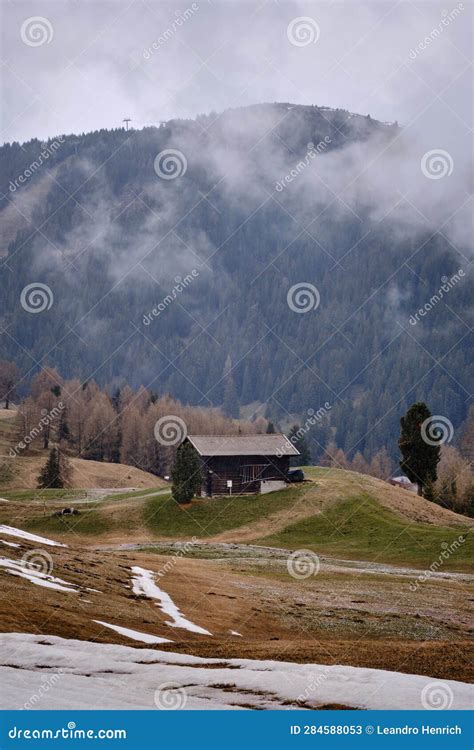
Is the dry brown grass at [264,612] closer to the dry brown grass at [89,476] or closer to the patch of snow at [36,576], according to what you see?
the patch of snow at [36,576]

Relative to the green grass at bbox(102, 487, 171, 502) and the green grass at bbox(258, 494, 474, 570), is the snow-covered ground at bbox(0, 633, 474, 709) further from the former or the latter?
the green grass at bbox(102, 487, 171, 502)

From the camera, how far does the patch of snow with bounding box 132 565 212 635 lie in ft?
130

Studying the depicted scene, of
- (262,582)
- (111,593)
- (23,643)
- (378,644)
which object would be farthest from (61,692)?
(262,582)

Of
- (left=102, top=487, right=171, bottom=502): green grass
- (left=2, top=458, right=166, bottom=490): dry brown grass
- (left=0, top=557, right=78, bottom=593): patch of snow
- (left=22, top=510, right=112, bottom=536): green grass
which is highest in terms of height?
(left=0, top=557, right=78, bottom=593): patch of snow

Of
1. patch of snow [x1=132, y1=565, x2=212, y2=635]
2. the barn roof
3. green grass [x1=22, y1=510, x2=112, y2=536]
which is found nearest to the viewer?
patch of snow [x1=132, y1=565, x2=212, y2=635]

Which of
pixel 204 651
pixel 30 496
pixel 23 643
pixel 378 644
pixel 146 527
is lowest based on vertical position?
pixel 30 496

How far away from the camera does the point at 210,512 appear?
9050 centimetres

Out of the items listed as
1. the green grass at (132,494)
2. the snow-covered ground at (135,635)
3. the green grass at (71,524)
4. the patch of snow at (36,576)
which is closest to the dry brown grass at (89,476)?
the green grass at (132,494)

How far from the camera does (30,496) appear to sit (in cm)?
10675

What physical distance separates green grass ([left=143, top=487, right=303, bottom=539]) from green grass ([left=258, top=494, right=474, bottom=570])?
5.66m

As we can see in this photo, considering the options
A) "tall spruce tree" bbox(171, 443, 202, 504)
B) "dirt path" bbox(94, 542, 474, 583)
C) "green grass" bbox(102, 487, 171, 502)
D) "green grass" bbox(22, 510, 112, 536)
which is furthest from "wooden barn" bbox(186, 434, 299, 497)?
"dirt path" bbox(94, 542, 474, 583)

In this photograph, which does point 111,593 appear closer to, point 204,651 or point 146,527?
point 204,651

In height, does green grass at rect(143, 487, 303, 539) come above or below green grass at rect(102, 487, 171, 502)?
above
